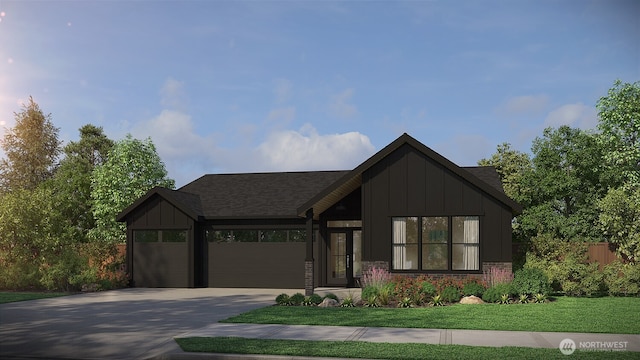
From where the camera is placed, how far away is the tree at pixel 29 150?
57.8 metres

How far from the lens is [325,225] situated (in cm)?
2744

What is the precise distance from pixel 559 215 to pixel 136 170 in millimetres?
26288

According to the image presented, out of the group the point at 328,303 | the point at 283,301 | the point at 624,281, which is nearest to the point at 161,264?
the point at 283,301

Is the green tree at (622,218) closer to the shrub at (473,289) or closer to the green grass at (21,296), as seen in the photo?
the shrub at (473,289)

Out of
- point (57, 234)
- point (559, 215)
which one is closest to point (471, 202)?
point (559, 215)

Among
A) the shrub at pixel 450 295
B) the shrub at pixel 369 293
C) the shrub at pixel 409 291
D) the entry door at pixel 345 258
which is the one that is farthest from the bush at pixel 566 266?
the shrub at pixel 369 293

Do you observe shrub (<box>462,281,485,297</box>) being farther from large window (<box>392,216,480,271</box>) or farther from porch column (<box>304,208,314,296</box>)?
porch column (<box>304,208,314,296</box>)

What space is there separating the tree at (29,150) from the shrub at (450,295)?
4757cm

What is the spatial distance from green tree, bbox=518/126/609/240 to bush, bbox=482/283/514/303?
1129 cm

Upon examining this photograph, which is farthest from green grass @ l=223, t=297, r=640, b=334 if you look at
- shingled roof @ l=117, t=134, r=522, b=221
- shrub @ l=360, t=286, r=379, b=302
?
shingled roof @ l=117, t=134, r=522, b=221

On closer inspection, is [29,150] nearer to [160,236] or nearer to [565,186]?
[160,236]

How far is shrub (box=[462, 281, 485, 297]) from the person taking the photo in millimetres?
20355

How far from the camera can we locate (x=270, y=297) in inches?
897

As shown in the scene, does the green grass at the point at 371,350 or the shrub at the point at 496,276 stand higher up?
the shrub at the point at 496,276
